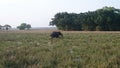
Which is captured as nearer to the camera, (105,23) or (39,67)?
(39,67)

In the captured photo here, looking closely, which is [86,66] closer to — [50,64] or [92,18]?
[50,64]

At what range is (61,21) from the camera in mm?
70438

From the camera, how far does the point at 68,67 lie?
934 cm

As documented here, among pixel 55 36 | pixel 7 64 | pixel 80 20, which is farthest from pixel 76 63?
pixel 80 20

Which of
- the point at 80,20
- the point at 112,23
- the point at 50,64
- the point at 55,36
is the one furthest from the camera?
the point at 80,20

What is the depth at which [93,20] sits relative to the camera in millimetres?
62656

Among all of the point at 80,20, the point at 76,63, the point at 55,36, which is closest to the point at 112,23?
the point at 80,20

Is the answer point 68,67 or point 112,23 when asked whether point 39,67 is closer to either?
point 68,67

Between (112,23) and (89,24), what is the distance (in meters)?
6.32

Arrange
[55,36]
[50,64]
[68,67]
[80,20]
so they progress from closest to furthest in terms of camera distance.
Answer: [68,67]
[50,64]
[55,36]
[80,20]

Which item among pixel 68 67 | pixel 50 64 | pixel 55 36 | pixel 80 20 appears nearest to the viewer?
pixel 68 67

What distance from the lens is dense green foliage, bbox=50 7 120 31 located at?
60.2 metres

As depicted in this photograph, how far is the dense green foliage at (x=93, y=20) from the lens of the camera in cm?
6025

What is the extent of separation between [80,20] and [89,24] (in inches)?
129
